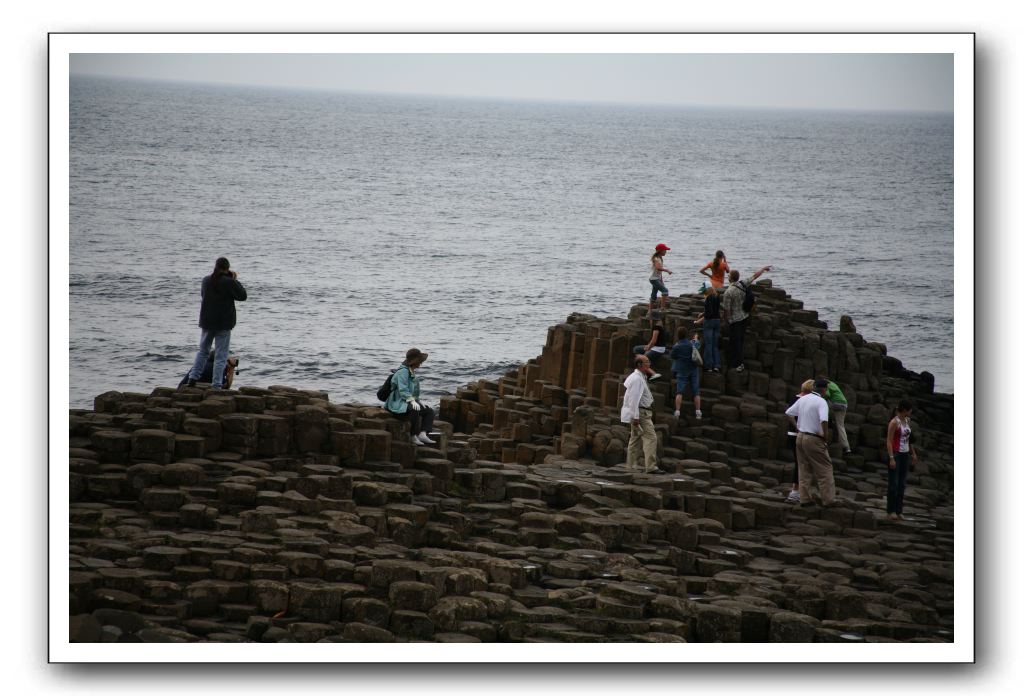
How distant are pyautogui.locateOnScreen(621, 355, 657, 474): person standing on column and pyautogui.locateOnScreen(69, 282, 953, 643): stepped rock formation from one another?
1.07 ft

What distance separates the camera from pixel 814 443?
1623 cm

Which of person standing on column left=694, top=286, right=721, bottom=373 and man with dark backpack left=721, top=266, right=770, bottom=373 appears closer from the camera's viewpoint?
person standing on column left=694, top=286, right=721, bottom=373

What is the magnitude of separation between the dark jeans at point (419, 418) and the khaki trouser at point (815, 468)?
4.01m

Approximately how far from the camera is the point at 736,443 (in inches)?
776

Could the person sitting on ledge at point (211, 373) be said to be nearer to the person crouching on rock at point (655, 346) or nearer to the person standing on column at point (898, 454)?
the person crouching on rock at point (655, 346)

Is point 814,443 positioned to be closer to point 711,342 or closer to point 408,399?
point 711,342

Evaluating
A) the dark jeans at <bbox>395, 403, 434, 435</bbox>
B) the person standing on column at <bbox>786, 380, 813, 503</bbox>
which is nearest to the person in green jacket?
the person standing on column at <bbox>786, 380, 813, 503</bbox>

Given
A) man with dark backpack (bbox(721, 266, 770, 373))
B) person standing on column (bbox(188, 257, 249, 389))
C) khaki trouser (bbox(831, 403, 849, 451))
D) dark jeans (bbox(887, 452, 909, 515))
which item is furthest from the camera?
man with dark backpack (bbox(721, 266, 770, 373))

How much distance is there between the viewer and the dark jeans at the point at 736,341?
20578 mm

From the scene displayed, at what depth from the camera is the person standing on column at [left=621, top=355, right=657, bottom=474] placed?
55.2ft

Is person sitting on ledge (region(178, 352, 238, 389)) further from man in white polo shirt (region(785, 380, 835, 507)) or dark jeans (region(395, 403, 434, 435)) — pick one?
man in white polo shirt (region(785, 380, 835, 507))

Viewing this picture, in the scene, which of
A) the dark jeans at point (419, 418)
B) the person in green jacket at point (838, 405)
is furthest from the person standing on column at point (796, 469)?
the dark jeans at point (419, 418)

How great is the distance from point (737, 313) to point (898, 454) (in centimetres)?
455

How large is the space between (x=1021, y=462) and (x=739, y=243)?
127 feet
